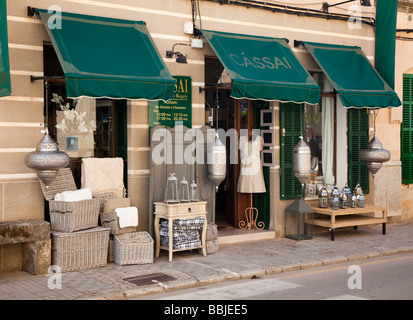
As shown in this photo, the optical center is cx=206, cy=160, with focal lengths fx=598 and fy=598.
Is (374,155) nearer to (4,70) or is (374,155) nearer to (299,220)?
(299,220)

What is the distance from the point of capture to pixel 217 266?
30.7 feet

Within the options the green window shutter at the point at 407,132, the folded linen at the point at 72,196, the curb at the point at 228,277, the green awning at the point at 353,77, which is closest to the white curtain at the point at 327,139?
the green awning at the point at 353,77

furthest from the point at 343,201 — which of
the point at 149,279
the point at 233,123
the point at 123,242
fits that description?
the point at 149,279

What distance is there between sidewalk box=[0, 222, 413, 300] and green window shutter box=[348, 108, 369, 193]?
115 centimetres

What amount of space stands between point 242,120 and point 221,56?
2.21m

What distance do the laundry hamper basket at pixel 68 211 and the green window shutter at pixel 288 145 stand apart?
421 cm

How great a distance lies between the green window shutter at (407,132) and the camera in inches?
552

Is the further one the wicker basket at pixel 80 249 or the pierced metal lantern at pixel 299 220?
the pierced metal lantern at pixel 299 220

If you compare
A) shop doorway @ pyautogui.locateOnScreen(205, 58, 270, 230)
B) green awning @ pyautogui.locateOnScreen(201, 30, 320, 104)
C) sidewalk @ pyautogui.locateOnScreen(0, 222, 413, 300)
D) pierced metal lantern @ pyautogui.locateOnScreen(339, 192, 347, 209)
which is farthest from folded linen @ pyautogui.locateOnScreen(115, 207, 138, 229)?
pierced metal lantern @ pyautogui.locateOnScreen(339, 192, 347, 209)

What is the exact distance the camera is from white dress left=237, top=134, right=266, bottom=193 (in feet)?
39.4

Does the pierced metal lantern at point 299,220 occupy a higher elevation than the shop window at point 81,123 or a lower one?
lower

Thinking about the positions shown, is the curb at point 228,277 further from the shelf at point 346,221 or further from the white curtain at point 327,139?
the white curtain at point 327,139

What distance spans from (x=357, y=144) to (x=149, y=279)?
644cm

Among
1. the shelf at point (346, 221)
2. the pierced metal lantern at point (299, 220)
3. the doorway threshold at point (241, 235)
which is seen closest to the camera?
the doorway threshold at point (241, 235)
